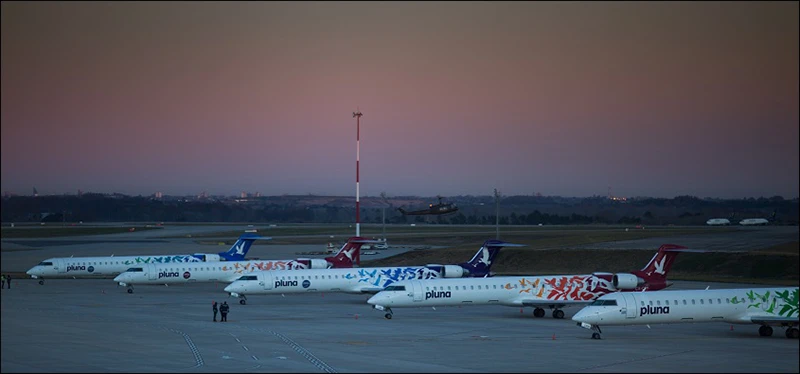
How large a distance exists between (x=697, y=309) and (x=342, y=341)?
17.0 metres

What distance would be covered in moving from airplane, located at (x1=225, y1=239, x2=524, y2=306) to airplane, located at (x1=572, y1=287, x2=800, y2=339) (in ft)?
63.1

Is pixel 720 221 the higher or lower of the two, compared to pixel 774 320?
higher

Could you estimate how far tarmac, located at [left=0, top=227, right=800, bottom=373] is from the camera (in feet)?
116

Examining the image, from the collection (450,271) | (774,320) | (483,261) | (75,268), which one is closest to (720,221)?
(483,261)

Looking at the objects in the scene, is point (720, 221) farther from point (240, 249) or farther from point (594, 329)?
point (594, 329)

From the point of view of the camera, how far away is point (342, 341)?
43438 millimetres

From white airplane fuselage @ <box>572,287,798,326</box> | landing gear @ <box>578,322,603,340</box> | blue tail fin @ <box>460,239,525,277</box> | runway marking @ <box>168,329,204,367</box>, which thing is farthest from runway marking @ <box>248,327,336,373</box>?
blue tail fin @ <box>460,239,525,277</box>

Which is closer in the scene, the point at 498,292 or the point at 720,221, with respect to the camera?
the point at 498,292

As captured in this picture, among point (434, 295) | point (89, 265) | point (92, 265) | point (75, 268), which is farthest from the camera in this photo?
point (92, 265)

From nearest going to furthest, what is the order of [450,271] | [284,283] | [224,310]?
[224,310]
[450,271]
[284,283]

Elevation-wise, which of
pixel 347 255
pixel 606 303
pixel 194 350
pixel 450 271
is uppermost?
pixel 347 255

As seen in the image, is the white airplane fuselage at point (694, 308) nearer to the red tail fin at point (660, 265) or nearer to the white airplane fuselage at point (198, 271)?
the red tail fin at point (660, 265)

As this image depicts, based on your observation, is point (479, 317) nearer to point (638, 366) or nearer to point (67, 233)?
point (638, 366)

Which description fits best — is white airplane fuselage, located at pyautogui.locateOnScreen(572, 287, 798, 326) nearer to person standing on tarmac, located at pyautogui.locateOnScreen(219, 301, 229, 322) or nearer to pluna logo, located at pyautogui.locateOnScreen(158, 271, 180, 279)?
person standing on tarmac, located at pyautogui.locateOnScreen(219, 301, 229, 322)
